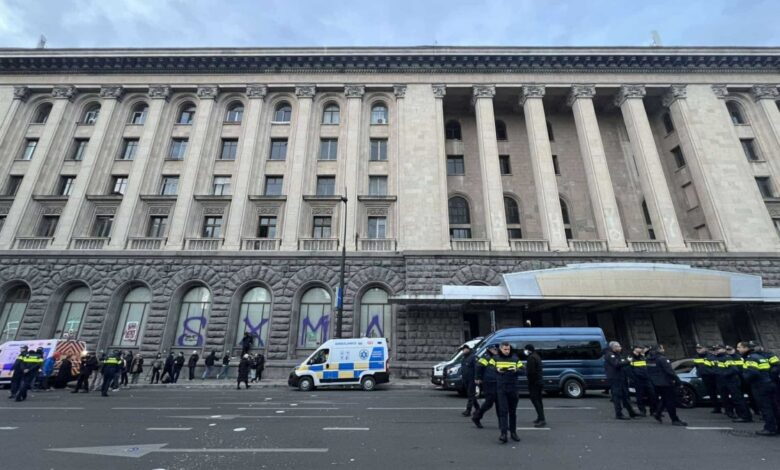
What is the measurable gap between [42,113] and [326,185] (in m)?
23.5

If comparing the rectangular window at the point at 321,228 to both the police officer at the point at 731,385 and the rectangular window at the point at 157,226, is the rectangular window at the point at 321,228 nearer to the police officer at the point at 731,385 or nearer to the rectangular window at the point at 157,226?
the rectangular window at the point at 157,226

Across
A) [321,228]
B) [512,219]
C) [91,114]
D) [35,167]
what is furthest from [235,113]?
[512,219]

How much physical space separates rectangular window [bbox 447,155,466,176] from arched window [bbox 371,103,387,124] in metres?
5.87

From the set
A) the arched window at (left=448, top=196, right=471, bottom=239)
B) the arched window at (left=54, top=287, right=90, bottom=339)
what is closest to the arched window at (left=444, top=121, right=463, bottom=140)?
Result: the arched window at (left=448, top=196, right=471, bottom=239)

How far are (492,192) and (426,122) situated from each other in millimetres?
7254

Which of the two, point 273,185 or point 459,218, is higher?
point 273,185

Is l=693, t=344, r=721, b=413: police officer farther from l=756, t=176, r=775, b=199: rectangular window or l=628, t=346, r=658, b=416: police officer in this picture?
l=756, t=176, r=775, b=199: rectangular window

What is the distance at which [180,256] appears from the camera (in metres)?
22.5

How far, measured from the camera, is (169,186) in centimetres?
2545

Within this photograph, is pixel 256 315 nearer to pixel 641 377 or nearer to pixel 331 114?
pixel 331 114

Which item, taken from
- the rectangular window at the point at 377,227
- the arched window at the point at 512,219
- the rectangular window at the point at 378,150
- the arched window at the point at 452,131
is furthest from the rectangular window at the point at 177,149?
the arched window at the point at 512,219

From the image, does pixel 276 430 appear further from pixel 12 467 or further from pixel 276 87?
pixel 276 87

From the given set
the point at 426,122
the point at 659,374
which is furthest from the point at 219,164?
the point at 659,374

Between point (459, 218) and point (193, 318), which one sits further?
point (459, 218)
